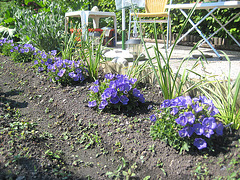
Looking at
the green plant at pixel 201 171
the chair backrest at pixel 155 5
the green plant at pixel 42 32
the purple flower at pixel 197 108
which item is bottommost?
the green plant at pixel 201 171

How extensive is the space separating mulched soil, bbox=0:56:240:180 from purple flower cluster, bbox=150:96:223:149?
11 centimetres

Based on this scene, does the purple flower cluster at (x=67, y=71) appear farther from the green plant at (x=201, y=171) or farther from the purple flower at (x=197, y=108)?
the green plant at (x=201, y=171)

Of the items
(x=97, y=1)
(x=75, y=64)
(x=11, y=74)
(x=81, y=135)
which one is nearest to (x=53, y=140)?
(x=81, y=135)

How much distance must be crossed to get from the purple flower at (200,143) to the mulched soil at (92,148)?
0.07 m

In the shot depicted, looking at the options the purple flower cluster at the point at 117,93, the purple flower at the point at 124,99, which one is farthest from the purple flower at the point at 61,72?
the purple flower at the point at 124,99

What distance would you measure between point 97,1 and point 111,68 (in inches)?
217

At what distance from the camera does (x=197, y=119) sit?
1440 millimetres

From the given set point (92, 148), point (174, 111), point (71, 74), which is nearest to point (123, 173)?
point (92, 148)

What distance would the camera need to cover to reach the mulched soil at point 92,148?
134 centimetres

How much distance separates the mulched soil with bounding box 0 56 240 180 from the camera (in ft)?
4.41

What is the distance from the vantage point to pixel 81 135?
1844mm

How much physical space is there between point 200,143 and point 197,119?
0.15 m

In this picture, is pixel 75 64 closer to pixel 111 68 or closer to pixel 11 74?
pixel 111 68

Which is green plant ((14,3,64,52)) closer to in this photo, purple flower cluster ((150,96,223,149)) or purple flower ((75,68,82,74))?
purple flower ((75,68,82,74))
